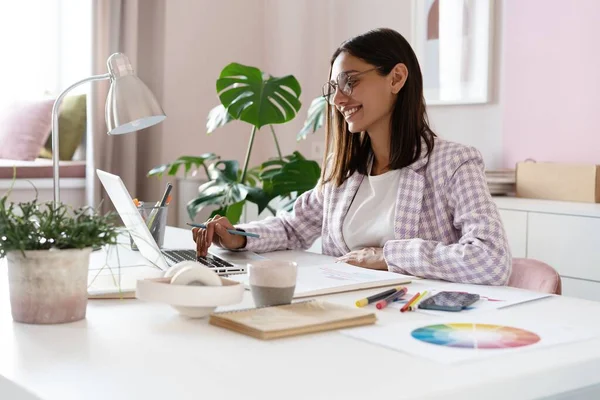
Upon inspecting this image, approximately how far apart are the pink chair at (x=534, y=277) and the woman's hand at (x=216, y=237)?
0.63m

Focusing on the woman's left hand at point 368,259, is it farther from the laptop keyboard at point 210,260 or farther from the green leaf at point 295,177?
the green leaf at point 295,177

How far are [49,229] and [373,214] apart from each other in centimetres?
107

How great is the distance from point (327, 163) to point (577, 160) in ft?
5.46

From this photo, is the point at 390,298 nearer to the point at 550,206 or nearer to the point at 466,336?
the point at 466,336

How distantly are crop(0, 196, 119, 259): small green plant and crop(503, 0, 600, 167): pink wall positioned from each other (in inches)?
107

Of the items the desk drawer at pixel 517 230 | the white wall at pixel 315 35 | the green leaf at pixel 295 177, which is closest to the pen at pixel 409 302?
the desk drawer at pixel 517 230

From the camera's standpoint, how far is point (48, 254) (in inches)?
43.4

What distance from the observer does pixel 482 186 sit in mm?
1822

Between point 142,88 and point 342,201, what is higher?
point 142,88

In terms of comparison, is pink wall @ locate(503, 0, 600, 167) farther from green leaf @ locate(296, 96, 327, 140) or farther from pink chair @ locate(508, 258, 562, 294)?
pink chair @ locate(508, 258, 562, 294)

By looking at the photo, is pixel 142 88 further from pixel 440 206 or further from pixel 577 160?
pixel 577 160

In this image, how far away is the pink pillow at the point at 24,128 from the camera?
14.5 feet

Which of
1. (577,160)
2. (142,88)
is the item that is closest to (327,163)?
(142,88)

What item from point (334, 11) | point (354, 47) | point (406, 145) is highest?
point (334, 11)
